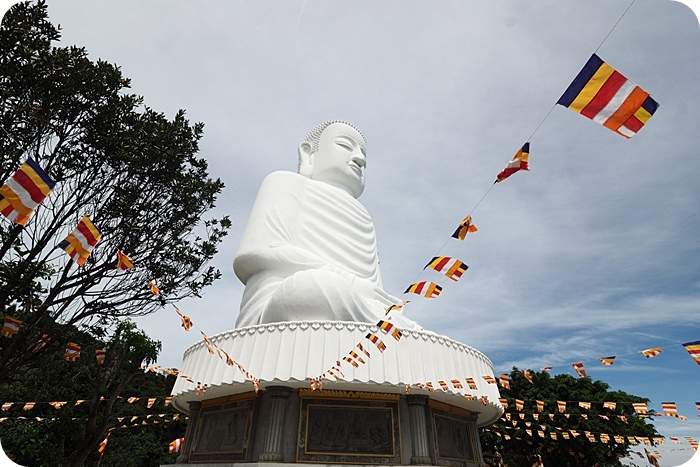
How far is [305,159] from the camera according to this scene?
12336 mm

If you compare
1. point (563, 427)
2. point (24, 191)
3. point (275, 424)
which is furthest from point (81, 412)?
point (563, 427)

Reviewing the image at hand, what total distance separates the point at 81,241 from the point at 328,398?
3.79 metres

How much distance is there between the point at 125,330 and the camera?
45.1ft

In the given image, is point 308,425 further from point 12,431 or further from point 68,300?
point 12,431

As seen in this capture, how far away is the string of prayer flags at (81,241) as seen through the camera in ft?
16.6

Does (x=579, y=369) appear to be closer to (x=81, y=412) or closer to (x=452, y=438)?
(x=452, y=438)

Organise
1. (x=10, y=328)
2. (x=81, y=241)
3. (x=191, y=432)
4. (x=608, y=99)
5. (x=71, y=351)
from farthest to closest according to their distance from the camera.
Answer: (x=71, y=351) → (x=10, y=328) → (x=191, y=432) → (x=81, y=241) → (x=608, y=99)

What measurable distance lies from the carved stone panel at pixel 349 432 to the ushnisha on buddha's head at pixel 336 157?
656 centimetres

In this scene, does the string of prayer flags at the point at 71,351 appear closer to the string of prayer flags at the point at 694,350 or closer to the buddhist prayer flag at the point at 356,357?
the buddhist prayer flag at the point at 356,357

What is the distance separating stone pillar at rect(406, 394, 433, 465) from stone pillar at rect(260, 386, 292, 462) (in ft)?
5.80

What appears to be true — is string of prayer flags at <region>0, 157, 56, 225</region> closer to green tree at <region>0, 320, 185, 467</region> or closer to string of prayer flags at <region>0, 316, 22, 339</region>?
string of prayer flags at <region>0, 316, 22, 339</region>

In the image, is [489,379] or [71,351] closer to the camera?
[489,379]

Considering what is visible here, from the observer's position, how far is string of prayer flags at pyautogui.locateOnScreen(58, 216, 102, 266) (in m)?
5.05

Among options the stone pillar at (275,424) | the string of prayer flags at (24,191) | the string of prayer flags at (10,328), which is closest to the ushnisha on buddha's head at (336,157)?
the stone pillar at (275,424)
